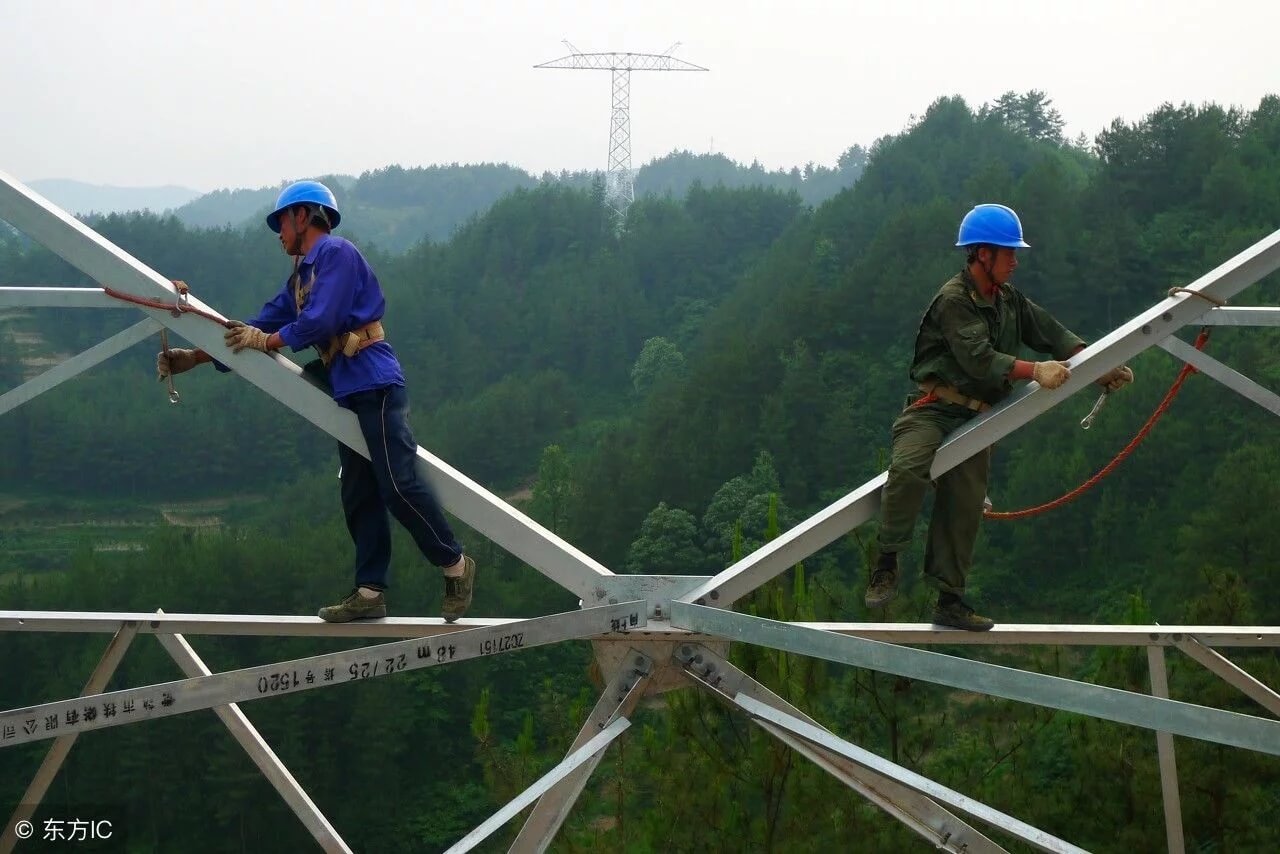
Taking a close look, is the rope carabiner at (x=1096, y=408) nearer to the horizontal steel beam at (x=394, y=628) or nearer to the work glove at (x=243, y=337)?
the horizontal steel beam at (x=394, y=628)

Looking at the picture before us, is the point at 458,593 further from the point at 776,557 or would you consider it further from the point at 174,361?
the point at 174,361

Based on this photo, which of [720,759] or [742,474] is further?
[742,474]

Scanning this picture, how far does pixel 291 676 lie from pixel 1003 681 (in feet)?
7.59

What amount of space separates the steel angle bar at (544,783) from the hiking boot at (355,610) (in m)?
0.97

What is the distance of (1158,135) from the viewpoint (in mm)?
72375

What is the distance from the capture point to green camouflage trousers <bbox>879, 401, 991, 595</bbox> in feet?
17.3

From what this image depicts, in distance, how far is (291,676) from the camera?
4.95 metres

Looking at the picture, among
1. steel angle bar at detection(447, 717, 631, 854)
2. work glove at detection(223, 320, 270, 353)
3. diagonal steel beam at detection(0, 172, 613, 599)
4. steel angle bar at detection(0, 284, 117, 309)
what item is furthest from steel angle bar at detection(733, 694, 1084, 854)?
steel angle bar at detection(0, 284, 117, 309)

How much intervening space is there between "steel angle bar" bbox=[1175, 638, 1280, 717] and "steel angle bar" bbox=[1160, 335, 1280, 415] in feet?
3.81

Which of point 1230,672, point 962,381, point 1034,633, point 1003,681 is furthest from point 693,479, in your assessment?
point 1003,681

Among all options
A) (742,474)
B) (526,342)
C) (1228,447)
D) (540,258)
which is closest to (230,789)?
(742,474)

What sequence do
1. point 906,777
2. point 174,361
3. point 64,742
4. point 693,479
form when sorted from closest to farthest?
point 906,777, point 174,361, point 64,742, point 693,479

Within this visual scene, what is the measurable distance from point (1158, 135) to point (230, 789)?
5215 cm

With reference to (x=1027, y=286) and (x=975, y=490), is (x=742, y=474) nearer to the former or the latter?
(x=1027, y=286)
